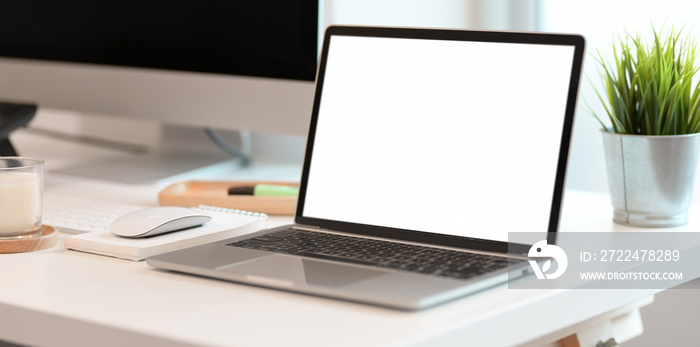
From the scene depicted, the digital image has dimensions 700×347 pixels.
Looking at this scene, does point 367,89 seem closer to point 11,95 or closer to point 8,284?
point 8,284

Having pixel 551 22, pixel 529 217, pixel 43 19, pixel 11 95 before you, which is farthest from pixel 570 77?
pixel 11 95

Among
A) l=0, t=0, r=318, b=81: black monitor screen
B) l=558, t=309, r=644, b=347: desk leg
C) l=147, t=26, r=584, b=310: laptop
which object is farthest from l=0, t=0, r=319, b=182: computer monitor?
l=558, t=309, r=644, b=347: desk leg

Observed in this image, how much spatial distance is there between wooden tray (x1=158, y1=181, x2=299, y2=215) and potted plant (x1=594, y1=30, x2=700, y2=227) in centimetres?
38

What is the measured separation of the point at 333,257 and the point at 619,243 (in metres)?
0.30

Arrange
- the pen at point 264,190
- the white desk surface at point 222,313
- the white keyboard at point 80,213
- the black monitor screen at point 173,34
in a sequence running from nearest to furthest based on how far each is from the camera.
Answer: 1. the white desk surface at point 222,313
2. the white keyboard at point 80,213
3. the pen at point 264,190
4. the black monitor screen at point 173,34

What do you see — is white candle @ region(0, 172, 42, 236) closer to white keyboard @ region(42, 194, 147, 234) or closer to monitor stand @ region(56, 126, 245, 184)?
white keyboard @ region(42, 194, 147, 234)

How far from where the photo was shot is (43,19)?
141cm

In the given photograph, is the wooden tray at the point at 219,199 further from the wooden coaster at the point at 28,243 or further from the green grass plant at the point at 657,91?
the green grass plant at the point at 657,91

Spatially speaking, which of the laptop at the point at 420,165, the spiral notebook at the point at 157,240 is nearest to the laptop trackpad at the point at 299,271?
the laptop at the point at 420,165

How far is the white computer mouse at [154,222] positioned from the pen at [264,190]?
0.17m

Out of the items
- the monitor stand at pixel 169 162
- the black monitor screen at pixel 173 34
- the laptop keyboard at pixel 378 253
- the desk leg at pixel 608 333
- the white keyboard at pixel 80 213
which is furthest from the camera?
the monitor stand at pixel 169 162

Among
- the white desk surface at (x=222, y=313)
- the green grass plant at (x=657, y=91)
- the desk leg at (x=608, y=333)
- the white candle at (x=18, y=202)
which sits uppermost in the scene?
the green grass plant at (x=657, y=91)

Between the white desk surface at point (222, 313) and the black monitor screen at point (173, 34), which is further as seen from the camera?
the black monitor screen at point (173, 34)

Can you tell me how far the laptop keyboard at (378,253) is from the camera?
710 millimetres
